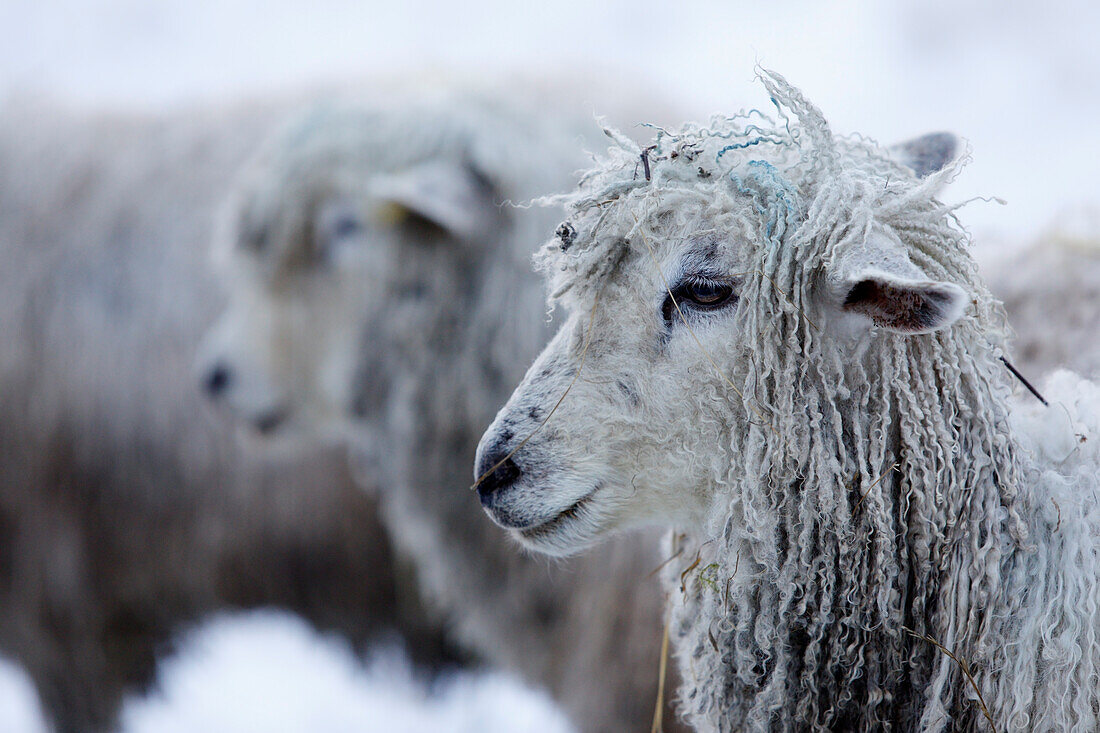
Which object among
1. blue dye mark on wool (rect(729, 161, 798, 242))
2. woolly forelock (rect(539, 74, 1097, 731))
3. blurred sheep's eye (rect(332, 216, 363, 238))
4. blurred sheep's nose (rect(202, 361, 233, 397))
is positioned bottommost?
woolly forelock (rect(539, 74, 1097, 731))

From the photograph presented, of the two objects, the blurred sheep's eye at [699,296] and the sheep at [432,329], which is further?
the sheep at [432,329]

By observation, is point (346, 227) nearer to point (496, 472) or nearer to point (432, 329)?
point (432, 329)

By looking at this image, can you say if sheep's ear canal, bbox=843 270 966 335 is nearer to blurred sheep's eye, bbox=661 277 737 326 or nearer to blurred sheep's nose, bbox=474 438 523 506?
blurred sheep's eye, bbox=661 277 737 326

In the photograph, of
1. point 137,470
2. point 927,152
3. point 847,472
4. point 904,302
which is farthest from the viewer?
point 137,470

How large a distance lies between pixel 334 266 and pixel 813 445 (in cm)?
191

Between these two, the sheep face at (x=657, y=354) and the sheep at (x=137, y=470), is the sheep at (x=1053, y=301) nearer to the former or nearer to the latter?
the sheep face at (x=657, y=354)

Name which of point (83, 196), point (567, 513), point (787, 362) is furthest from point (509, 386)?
point (83, 196)

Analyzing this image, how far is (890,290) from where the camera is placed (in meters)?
1.34

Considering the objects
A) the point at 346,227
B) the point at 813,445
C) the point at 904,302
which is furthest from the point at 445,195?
the point at 904,302

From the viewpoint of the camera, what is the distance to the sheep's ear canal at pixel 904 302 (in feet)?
4.12

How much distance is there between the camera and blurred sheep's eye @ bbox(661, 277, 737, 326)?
59.6 inches

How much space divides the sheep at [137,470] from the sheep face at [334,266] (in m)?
0.67

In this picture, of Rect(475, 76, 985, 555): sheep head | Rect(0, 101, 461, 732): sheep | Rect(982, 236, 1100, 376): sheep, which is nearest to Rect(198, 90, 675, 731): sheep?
Rect(0, 101, 461, 732): sheep

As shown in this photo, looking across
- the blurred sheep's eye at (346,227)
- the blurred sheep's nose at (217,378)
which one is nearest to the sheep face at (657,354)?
the blurred sheep's eye at (346,227)
